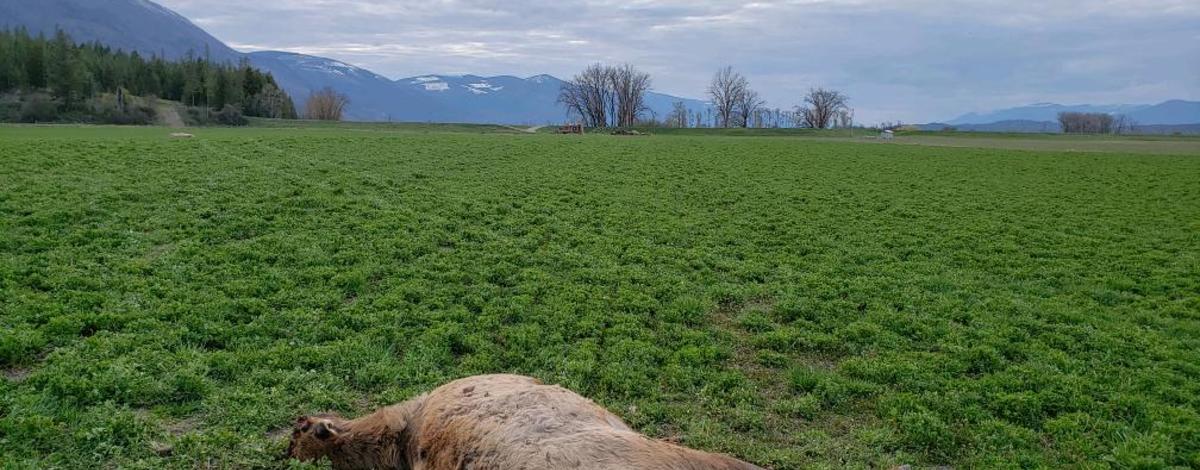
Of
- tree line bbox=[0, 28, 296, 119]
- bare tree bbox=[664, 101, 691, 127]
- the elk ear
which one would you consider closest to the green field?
the elk ear

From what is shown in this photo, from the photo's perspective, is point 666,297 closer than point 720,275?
Yes

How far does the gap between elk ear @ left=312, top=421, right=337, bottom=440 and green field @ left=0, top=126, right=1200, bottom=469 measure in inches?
24.4

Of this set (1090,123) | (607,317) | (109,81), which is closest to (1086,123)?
(1090,123)

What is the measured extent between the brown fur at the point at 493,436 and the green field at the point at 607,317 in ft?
2.76

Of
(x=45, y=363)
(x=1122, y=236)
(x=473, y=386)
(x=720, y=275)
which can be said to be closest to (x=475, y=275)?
(x=720, y=275)

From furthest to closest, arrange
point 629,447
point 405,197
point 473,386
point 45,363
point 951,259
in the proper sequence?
1. point 405,197
2. point 951,259
3. point 45,363
4. point 473,386
5. point 629,447

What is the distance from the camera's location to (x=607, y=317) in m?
10.2

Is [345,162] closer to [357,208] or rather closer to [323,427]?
[357,208]

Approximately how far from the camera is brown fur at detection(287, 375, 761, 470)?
390 centimetres

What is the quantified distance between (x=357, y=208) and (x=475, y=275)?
651 cm

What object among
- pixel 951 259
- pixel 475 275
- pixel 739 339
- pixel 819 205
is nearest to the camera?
pixel 739 339

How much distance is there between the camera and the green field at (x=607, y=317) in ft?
21.9

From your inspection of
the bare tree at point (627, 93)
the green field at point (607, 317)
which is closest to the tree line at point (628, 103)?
the bare tree at point (627, 93)

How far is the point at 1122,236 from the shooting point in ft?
56.9
